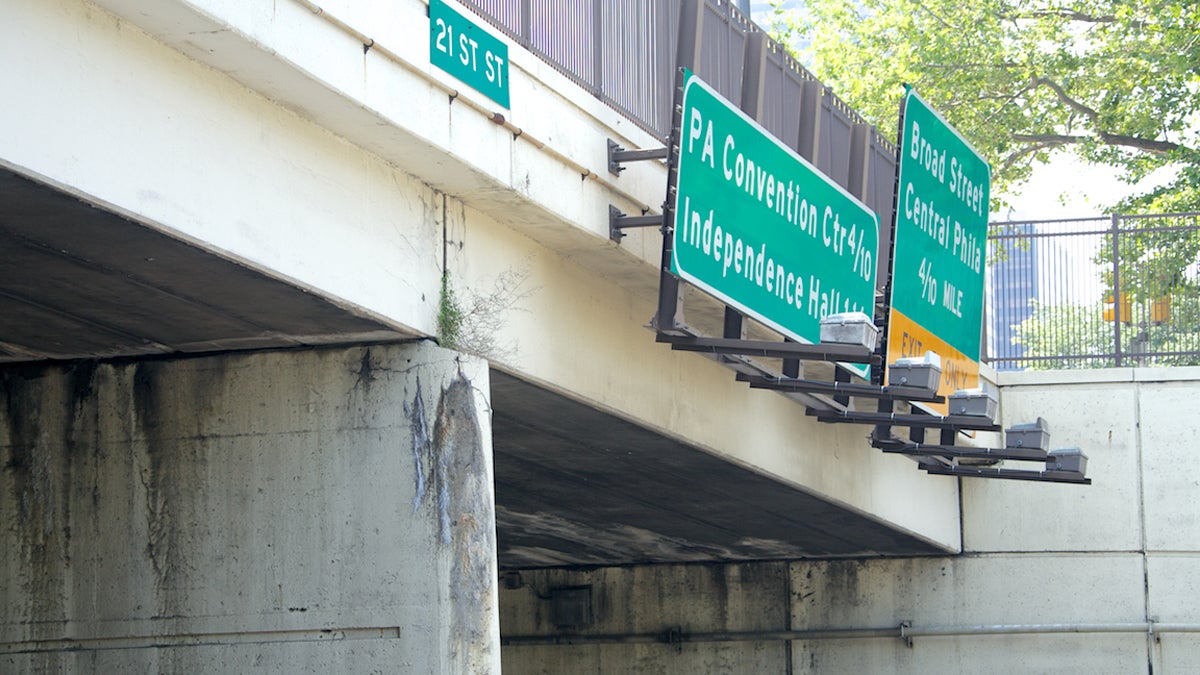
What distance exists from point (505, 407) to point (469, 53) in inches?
100

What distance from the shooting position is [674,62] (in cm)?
981

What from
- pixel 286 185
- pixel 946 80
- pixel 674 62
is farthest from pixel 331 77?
pixel 946 80

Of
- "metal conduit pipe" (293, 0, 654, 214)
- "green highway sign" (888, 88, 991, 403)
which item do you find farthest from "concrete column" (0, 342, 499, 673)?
"green highway sign" (888, 88, 991, 403)

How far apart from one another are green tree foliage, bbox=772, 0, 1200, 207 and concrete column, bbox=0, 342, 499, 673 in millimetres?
22288

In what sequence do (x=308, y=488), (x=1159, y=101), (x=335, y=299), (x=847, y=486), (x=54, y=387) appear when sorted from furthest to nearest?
1. (x=1159, y=101)
2. (x=847, y=486)
3. (x=54, y=387)
4. (x=308, y=488)
5. (x=335, y=299)

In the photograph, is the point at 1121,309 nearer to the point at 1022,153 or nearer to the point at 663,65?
the point at 663,65

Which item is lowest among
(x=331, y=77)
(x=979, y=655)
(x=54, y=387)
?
(x=979, y=655)

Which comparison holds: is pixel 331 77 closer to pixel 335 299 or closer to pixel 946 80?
pixel 335 299

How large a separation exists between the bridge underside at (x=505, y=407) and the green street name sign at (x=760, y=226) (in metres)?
1.19

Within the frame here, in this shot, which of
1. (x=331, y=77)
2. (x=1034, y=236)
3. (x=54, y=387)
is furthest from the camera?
(x=1034, y=236)

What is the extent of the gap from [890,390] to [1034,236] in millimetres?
8260

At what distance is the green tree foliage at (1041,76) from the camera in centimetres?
2822

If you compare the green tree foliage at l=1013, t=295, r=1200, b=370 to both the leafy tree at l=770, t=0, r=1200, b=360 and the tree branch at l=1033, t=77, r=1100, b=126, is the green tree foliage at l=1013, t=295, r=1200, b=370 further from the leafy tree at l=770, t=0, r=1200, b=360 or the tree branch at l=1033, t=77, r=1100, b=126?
the tree branch at l=1033, t=77, r=1100, b=126

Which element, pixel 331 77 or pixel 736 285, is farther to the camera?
pixel 736 285
